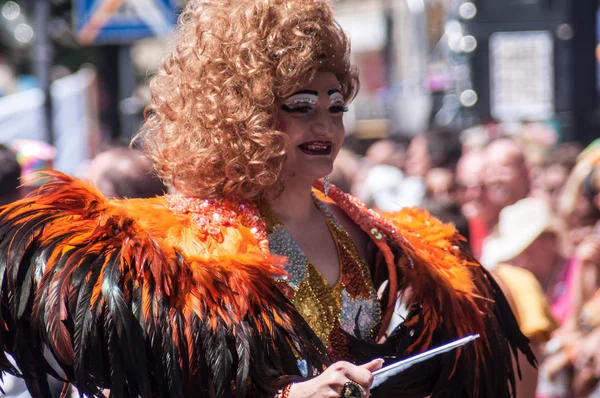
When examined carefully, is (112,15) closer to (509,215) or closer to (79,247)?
A: (509,215)

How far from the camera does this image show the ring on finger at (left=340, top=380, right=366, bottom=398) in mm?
2291

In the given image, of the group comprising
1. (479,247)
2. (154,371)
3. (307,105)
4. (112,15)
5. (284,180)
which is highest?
(112,15)

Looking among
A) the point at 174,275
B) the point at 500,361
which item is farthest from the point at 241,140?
the point at 500,361

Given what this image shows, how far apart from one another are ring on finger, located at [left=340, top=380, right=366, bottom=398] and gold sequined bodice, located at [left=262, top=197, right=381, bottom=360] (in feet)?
1.26

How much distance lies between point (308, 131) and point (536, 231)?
91.0 inches

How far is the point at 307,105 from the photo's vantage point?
106 inches

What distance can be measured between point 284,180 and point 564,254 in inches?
97.8

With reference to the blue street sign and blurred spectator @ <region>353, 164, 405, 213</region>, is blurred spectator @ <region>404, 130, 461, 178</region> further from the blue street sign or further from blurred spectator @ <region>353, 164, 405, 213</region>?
the blue street sign

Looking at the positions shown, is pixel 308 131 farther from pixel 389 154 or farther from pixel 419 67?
pixel 419 67

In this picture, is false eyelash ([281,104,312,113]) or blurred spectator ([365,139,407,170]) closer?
false eyelash ([281,104,312,113])

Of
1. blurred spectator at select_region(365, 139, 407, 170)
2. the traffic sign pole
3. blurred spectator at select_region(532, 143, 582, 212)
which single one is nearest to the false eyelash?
blurred spectator at select_region(532, 143, 582, 212)

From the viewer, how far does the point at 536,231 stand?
469cm

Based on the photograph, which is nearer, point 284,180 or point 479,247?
point 284,180

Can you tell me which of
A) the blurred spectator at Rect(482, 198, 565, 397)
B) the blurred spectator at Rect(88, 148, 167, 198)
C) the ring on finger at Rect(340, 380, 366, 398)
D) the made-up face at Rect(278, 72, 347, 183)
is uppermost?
the made-up face at Rect(278, 72, 347, 183)
